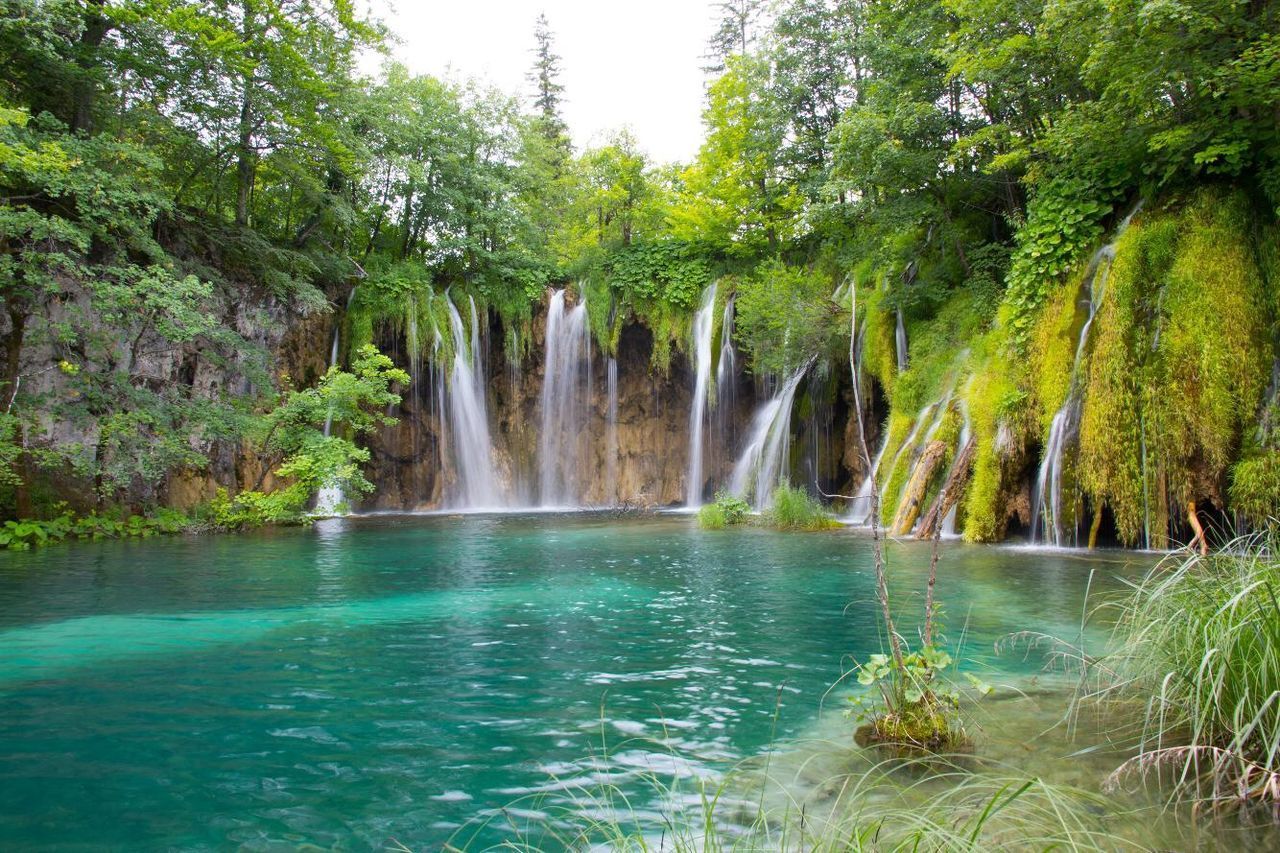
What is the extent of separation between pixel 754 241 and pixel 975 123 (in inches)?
362

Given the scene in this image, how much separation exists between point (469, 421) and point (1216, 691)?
77.8ft

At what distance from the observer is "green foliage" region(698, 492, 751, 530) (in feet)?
52.4

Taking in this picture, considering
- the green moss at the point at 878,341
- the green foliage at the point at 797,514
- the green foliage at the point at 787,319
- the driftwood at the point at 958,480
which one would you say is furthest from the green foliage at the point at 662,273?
the driftwood at the point at 958,480

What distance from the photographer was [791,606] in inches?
292

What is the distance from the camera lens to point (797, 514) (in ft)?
49.0

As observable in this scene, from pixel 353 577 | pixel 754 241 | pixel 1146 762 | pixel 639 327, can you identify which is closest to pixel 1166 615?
pixel 1146 762

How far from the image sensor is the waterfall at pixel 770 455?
19094 mm

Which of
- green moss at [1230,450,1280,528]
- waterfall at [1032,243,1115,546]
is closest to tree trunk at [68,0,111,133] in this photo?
waterfall at [1032,243,1115,546]

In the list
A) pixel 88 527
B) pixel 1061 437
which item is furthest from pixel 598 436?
pixel 1061 437

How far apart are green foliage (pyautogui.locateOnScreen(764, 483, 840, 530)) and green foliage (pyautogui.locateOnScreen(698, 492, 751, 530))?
1137 mm

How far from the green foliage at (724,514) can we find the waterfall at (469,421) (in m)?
11.1

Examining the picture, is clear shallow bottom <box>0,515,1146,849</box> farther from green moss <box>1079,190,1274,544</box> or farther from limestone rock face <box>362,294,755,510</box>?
limestone rock face <box>362,294,755,510</box>

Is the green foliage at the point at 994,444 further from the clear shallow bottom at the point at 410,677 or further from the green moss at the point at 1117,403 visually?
the clear shallow bottom at the point at 410,677

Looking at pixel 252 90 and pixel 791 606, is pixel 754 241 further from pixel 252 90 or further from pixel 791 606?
pixel 791 606
